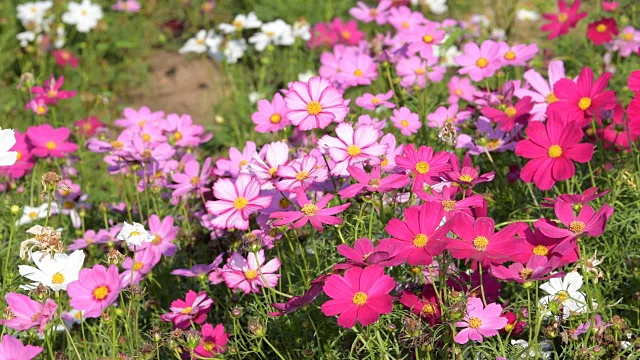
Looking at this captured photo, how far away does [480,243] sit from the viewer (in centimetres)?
171

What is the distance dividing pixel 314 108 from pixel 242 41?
1.94m

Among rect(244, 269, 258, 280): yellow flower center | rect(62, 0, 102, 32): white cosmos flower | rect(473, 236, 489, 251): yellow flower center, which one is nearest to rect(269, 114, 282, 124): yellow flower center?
rect(244, 269, 258, 280): yellow flower center

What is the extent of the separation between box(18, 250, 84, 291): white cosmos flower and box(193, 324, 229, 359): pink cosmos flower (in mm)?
337

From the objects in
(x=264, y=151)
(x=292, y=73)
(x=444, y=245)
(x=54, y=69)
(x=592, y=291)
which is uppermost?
(x=444, y=245)

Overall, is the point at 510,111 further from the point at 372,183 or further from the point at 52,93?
the point at 52,93

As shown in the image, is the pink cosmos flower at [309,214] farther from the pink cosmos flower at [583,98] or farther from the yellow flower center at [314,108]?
the pink cosmos flower at [583,98]

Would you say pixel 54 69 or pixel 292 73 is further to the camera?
pixel 54 69

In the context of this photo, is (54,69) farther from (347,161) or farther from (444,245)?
(444,245)

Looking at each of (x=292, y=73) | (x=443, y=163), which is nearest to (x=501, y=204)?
(x=443, y=163)

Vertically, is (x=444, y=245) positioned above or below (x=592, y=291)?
above

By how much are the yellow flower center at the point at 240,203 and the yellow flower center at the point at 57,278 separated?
0.43 metres

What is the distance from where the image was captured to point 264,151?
2.23m

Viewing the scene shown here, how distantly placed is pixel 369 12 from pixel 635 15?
47.2 inches

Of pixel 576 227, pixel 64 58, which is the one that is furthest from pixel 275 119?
pixel 64 58
